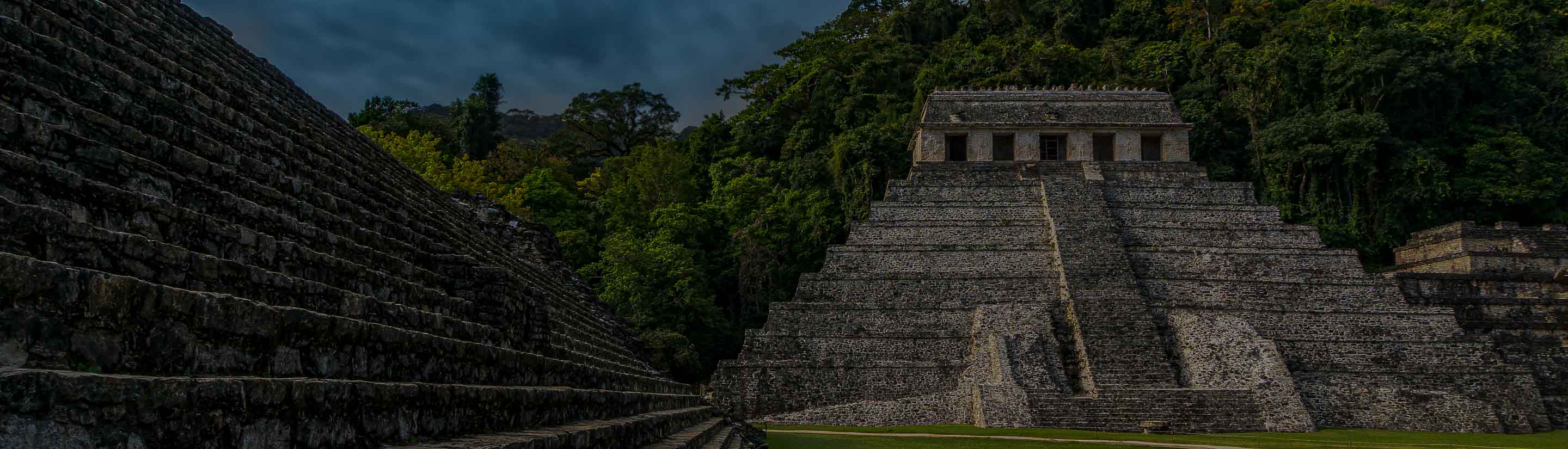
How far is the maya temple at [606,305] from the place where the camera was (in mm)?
2561

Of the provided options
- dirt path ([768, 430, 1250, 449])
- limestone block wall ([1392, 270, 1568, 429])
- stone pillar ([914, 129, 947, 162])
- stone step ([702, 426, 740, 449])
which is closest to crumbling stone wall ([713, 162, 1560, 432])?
limestone block wall ([1392, 270, 1568, 429])

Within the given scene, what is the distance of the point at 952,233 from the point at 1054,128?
5720 mm

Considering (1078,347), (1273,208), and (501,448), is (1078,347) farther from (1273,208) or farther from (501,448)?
(501,448)

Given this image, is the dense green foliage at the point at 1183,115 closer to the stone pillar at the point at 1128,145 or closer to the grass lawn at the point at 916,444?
the stone pillar at the point at 1128,145

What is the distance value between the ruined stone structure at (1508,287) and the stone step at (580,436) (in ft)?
61.6

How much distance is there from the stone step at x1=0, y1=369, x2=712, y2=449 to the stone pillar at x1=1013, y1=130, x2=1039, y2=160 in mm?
24315

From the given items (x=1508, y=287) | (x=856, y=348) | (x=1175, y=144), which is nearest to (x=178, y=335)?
(x=856, y=348)

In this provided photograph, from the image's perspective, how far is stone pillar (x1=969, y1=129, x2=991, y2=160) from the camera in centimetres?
2728

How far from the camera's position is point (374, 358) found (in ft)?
11.9

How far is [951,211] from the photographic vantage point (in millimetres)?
24469

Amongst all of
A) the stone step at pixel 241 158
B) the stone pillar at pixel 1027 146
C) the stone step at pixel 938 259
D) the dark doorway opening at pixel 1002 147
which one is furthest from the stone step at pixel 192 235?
the dark doorway opening at pixel 1002 147

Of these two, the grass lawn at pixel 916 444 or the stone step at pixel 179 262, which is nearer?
the stone step at pixel 179 262

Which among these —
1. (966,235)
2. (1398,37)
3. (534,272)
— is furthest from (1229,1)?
(534,272)

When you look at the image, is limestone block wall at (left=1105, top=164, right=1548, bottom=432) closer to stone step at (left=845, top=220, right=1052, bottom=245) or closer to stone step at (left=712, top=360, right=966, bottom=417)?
stone step at (left=845, top=220, right=1052, bottom=245)
